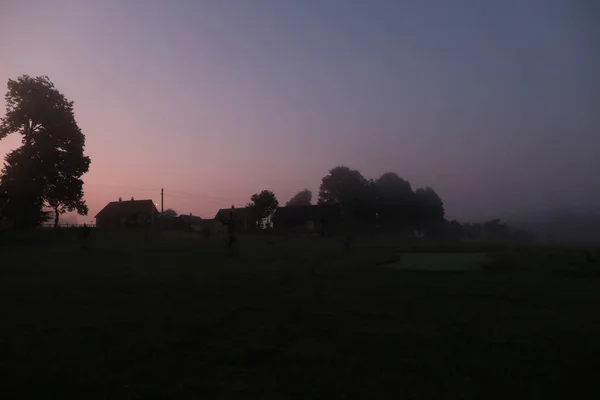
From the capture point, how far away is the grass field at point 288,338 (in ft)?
22.7

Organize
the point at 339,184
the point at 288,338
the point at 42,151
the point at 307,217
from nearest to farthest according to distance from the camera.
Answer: the point at 288,338
the point at 42,151
the point at 307,217
the point at 339,184

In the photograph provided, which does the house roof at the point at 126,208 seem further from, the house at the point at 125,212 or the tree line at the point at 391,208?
the tree line at the point at 391,208

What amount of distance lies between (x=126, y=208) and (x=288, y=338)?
7335cm

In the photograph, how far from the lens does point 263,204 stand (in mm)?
81438

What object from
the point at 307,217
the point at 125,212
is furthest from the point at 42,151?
the point at 307,217

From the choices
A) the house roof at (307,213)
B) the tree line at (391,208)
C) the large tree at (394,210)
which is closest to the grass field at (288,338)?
the tree line at (391,208)

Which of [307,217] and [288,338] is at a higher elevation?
[307,217]

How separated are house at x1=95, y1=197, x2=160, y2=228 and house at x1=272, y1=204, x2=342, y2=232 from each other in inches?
768

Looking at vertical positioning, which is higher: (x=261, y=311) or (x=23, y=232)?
(x=23, y=232)

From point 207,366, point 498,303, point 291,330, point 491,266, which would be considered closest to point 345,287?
point 498,303

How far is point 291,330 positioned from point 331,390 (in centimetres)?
276

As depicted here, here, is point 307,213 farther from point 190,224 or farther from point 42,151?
point 42,151

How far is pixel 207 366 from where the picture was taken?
24.7 ft

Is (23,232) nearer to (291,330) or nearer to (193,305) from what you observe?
(193,305)
